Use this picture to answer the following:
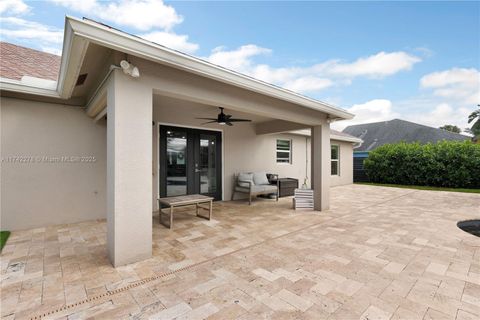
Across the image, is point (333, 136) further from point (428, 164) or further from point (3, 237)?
point (3, 237)

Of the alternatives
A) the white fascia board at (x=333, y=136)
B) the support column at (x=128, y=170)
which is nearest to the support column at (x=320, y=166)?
the white fascia board at (x=333, y=136)

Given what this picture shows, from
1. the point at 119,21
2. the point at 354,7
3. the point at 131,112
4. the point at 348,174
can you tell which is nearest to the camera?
the point at 131,112

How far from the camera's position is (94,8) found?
4859mm

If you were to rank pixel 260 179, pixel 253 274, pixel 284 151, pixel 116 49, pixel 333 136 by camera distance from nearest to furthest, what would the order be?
1. pixel 116 49
2. pixel 253 274
3. pixel 260 179
4. pixel 284 151
5. pixel 333 136

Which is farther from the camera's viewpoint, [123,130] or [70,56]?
[123,130]

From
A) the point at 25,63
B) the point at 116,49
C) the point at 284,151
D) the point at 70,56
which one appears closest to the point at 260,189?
the point at 284,151

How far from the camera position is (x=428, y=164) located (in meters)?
11.5

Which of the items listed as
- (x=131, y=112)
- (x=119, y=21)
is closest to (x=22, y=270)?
(x=131, y=112)

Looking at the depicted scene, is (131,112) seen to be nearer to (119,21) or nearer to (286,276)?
(286,276)

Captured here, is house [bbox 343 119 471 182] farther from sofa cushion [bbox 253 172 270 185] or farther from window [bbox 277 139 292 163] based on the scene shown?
sofa cushion [bbox 253 172 270 185]

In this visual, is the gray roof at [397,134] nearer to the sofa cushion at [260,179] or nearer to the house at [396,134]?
the house at [396,134]

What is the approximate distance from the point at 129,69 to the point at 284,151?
7781 millimetres

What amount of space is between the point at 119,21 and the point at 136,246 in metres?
6.01

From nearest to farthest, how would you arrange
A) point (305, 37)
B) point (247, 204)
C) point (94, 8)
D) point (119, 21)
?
point (94, 8), point (119, 21), point (247, 204), point (305, 37)
